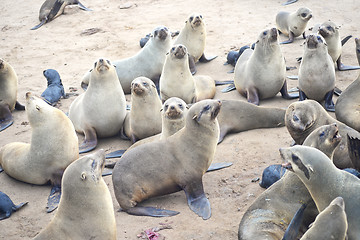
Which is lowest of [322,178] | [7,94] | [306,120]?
[7,94]

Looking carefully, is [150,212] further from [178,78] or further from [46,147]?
[178,78]

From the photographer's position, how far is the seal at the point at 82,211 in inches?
175

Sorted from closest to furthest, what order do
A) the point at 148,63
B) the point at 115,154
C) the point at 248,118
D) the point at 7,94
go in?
the point at 115,154
the point at 248,118
the point at 7,94
the point at 148,63

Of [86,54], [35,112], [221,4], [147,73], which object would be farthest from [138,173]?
[221,4]

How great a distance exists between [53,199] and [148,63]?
3.86m

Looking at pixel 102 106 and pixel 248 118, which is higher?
pixel 102 106

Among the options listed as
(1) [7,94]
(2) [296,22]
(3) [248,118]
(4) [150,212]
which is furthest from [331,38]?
(1) [7,94]

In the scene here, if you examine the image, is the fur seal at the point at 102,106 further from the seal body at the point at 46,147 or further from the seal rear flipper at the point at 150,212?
the seal rear flipper at the point at 150,212

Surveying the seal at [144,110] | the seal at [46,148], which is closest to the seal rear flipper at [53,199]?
the seal at [46,148]

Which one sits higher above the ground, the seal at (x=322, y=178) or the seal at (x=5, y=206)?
the seal at (x=322, y=178)

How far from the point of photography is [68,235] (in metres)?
4.41

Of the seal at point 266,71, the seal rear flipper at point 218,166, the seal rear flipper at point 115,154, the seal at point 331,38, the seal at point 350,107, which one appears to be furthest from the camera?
the seal at point 331,38

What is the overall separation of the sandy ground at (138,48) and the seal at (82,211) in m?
0.51

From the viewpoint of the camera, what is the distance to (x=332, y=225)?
3160 mm
